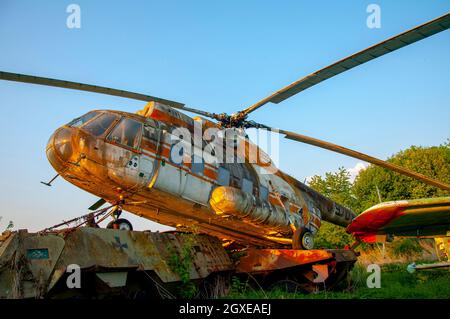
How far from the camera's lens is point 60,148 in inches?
290

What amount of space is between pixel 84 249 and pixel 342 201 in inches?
1023

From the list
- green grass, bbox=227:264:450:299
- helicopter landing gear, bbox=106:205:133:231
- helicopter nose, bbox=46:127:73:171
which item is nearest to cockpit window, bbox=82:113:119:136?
helicopter nose, bbox=46:127:73:171

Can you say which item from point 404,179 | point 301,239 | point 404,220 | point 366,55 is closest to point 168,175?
point 301,239

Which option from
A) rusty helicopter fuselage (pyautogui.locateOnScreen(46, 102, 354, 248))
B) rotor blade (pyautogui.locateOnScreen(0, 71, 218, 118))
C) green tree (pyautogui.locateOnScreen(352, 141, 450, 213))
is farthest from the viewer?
green tree (pyautogui.locateOnScreen(352, 141, 450, 213))

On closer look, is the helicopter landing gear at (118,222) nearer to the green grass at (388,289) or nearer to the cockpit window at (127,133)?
the cockpit window at (127,133)

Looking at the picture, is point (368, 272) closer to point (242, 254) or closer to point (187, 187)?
point (242, 254)

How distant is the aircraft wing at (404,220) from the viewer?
563 centimetres

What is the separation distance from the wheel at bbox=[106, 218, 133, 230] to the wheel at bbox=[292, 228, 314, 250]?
4505 millimetres

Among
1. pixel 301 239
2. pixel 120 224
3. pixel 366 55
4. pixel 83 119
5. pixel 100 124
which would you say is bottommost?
pixel 301 239

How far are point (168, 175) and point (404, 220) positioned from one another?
456 cm

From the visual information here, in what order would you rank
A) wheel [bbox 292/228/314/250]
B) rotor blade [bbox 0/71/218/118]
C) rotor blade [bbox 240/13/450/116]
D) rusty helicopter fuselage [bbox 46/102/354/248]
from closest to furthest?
rotor blade [bbox 0/71/218/118] < rotor blade [bbox 240/13/450/116] < rusty helicopter fuselage [bbox 46/102/354/248] < wheel [bbox 292/228/314/250]

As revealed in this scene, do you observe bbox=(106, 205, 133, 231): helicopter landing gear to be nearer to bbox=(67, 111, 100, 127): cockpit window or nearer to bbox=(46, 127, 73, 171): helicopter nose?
bbox=(46, 127, 73, 171): helicopter nose

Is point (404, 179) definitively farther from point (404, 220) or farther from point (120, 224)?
point (120, 224)

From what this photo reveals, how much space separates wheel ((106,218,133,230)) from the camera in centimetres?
736
